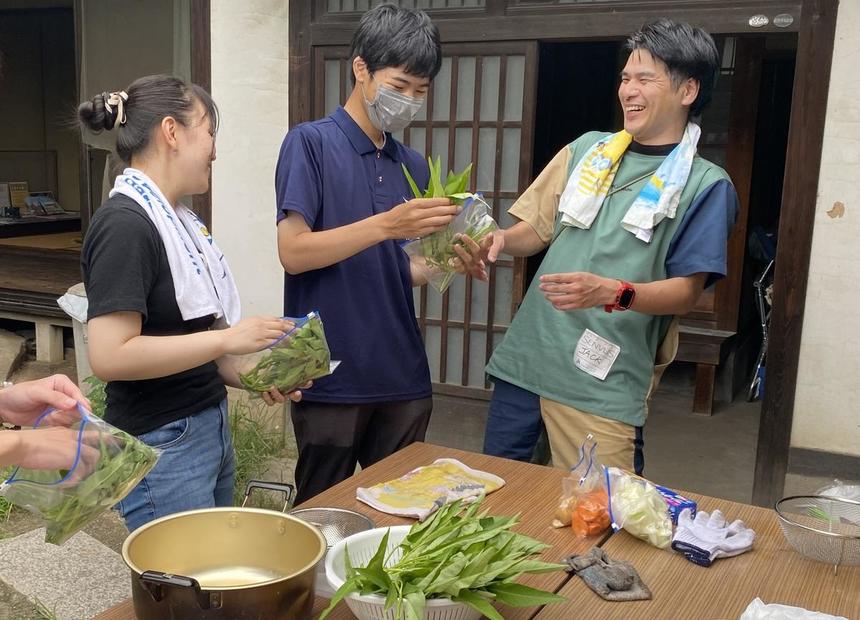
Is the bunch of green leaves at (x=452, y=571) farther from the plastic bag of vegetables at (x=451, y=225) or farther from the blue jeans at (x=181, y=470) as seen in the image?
the plastic bag of vegetables at (x=451, y=225)

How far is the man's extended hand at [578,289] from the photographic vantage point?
237 cm

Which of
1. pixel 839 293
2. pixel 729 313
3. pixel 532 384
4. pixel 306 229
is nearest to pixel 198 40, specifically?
pixel 306 229

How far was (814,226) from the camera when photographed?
3699mm

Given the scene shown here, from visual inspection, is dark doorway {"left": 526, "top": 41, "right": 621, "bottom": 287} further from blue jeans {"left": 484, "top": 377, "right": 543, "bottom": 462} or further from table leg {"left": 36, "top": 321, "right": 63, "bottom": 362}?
table leg {"left": 36, "top": 321, "right": 63, "bottom": 362}

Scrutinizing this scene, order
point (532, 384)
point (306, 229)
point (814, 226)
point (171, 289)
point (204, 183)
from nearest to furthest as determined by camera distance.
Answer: point (171, 289) < point (204, 183) < point (306, 229) < point (532, 384) < point (814, 226)

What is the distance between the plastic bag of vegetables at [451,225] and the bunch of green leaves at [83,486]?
125 cm

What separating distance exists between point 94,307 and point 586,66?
5986 mm

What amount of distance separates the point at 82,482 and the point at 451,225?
1.38 metres

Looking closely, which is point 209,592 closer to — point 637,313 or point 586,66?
point 637,313

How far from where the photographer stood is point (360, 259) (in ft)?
8.55

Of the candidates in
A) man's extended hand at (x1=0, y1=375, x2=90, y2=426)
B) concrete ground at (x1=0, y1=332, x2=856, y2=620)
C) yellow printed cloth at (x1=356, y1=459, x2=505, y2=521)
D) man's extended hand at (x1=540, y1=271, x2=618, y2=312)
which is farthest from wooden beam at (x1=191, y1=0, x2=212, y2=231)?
man's extended hand at (x1=0, y1=375, x2=90, y2=426)

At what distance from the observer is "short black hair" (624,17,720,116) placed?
2.55 meters

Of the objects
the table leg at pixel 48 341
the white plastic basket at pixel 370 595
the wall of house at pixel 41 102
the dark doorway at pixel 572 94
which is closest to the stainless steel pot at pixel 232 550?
the white plastic basket at pixel 370 595

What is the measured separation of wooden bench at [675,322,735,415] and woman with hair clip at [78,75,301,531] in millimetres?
4491
